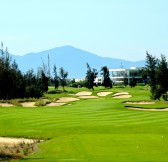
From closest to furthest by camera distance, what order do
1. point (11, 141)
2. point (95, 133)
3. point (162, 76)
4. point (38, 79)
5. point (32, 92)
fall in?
1. point (11, 141)
2. point (95, 133)
3. point (162, 76)
4. point (32, 92)
5. point (38, 79)

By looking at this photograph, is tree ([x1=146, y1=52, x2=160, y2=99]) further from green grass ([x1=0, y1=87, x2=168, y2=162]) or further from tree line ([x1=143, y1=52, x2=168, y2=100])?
green grass ([x1=0, y1=87, x2=168, y2=162])

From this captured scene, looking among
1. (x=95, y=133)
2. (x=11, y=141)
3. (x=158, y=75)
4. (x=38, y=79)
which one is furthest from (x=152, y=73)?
(x=38, y=79)

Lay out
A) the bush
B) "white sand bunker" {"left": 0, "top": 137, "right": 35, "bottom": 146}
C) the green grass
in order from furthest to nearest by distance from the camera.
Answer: the bush → "white sand bunker" {"left": 0, "top": 137, "right": 35, "bottom": 146} → the green grass

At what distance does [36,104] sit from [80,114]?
19.6 meters

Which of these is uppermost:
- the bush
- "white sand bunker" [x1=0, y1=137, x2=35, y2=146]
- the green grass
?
the bush

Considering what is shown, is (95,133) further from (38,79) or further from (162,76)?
(38,79)

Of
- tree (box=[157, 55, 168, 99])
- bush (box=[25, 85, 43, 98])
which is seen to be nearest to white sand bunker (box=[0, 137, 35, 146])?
tree (box=[157, 55, 168, 99])

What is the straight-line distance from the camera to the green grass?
19.3 metres

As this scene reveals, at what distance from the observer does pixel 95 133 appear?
102 feet

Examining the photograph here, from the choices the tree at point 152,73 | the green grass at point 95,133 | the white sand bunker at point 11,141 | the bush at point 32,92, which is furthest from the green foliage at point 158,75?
the bush at point 32,92

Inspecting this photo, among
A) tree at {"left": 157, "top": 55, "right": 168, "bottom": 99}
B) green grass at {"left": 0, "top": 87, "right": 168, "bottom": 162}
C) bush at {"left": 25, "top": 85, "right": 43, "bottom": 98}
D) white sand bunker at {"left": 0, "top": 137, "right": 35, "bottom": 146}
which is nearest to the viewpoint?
green grass at {"left": 0, "top": 87, "right": 168, "bottom": 162}

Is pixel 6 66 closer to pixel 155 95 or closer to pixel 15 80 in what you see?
pixel 15 80

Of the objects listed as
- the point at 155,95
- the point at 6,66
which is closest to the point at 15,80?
the point at 6,66

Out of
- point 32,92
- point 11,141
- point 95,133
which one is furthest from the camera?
point 32,92
